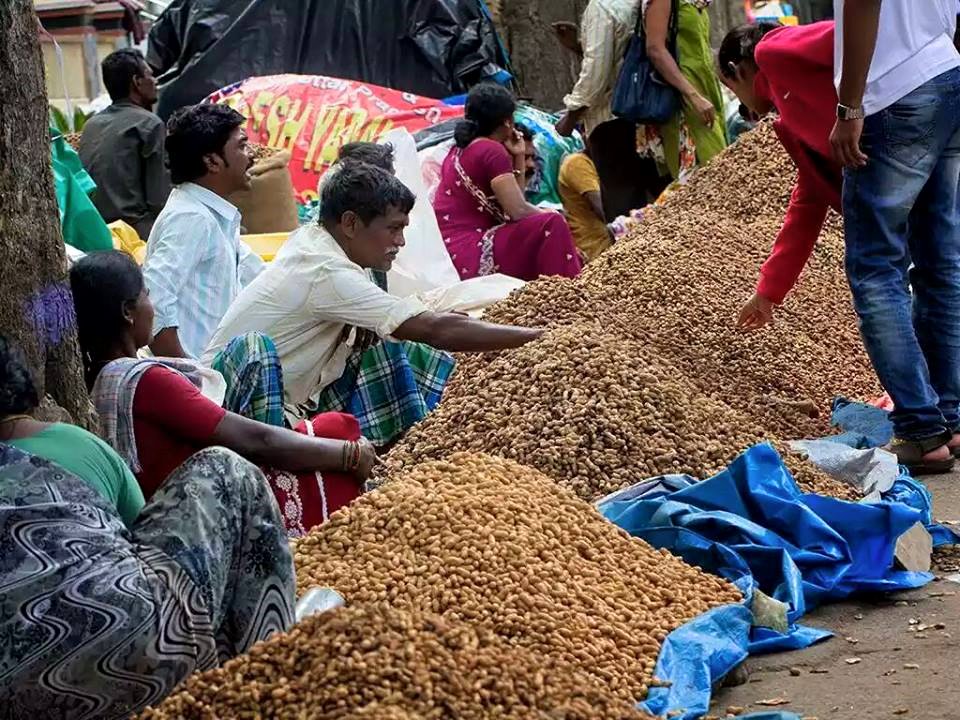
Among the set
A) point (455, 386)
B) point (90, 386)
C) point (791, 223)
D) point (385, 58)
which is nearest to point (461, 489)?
point (90, 386)

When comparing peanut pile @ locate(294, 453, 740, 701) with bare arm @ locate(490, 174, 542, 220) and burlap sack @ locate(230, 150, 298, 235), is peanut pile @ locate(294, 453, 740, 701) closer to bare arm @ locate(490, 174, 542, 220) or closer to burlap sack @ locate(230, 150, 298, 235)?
bare arm @ locate(490, 174, 542, 220)

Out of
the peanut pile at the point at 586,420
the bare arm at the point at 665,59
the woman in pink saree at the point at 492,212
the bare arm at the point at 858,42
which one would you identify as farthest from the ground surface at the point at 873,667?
the bare arm at the point at 665,59

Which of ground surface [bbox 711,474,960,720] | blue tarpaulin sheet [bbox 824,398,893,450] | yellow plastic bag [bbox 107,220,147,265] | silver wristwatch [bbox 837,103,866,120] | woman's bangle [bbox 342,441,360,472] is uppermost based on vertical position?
silver wristwatch [bbox 837,103,866,120]

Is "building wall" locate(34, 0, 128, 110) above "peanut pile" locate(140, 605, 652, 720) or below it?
below

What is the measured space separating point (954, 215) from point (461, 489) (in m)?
1.86

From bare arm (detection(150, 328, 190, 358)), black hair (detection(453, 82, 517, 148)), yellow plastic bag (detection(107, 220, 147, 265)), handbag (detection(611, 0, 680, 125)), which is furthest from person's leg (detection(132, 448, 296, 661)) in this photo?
handbag (detection(611, 0, 680, 125))

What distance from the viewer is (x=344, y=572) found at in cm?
317

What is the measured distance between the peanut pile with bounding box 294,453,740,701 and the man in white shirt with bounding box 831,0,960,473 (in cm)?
122

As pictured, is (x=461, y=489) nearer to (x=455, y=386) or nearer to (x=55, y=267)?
(x=55, y=267)

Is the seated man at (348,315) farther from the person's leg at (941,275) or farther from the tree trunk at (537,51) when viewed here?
the tree trunk at (537,51)

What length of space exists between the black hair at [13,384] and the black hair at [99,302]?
759 mm

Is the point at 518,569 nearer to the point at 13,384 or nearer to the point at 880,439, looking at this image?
the point at 13,384

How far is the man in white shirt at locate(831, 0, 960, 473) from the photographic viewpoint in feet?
13.8

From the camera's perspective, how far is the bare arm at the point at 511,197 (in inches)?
269
